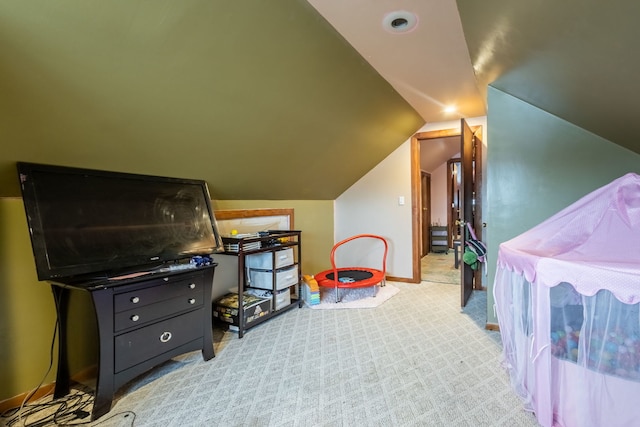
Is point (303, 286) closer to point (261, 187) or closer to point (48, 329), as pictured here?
point (261, 187)

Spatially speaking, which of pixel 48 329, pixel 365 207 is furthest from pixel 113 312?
pixel 365 207

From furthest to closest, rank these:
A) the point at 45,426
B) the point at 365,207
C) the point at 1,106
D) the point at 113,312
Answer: the point at 365,207 → the point at 113,312 → the point at 45,426 → the point at 1,106

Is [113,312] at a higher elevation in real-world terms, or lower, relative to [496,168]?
lower

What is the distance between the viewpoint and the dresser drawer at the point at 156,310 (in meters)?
1.80

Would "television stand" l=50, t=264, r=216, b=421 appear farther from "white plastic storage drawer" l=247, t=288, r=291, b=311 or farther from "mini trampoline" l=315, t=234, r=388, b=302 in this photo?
"mini trampoline" l=315, t=234, r=388, b=302

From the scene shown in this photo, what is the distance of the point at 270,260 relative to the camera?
3.04 m

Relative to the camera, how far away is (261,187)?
10.8ft

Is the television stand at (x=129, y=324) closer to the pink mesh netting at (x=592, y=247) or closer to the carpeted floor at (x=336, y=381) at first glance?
the carpeted floor at (x=336, y=381)

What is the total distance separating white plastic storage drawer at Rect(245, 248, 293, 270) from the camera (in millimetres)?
3039

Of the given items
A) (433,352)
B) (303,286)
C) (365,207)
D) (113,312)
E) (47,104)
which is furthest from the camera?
(365,207)

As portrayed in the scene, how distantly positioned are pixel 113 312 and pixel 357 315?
215cm

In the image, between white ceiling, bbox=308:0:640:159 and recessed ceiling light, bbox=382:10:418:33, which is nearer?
white ceiling, bbox=308:0:640:159

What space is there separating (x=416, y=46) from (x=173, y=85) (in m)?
1.65

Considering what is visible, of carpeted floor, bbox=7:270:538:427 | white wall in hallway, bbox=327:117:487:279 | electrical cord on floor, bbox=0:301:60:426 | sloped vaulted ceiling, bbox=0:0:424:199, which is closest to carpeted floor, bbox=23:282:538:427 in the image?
carpeted floor, bbox=7:270:538:427
